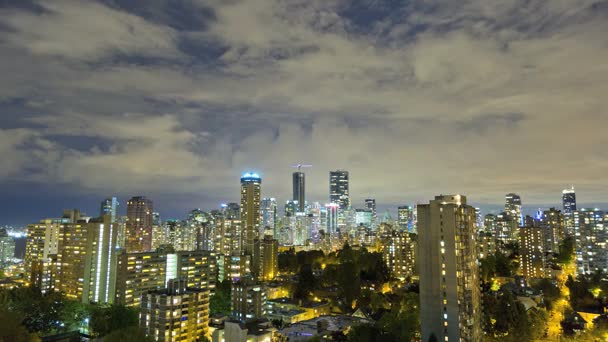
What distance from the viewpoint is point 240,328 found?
21.9m

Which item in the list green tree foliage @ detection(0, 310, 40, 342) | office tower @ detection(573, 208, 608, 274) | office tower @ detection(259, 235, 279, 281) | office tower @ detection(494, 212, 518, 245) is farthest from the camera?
office tower @ detection(494, 212, 518, 245)

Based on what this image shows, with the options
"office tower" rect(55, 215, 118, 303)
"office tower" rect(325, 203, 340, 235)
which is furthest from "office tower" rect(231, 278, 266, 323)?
"office tower" rect(325, 203, 340, 235)

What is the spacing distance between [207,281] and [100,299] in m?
10.3

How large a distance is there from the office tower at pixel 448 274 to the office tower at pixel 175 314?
14135 mm

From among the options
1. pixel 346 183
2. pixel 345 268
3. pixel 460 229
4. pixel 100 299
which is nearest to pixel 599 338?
pixel 460 229

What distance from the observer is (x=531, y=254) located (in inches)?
1800

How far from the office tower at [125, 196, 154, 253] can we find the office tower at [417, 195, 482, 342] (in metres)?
64.9

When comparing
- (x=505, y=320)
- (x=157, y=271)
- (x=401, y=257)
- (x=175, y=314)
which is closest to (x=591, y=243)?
(x=401, y=257)

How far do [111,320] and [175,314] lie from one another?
579cm

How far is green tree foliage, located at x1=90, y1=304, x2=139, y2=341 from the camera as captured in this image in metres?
25.7

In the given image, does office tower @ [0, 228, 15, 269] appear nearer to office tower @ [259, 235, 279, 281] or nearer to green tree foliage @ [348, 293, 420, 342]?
office tower @ [259, 235, 279, 281]

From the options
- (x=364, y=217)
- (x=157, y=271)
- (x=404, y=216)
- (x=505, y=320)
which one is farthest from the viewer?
(x=364, y=217)

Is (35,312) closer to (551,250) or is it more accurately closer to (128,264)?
(128,264)

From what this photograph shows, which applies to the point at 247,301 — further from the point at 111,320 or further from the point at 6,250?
the point at 6,250
